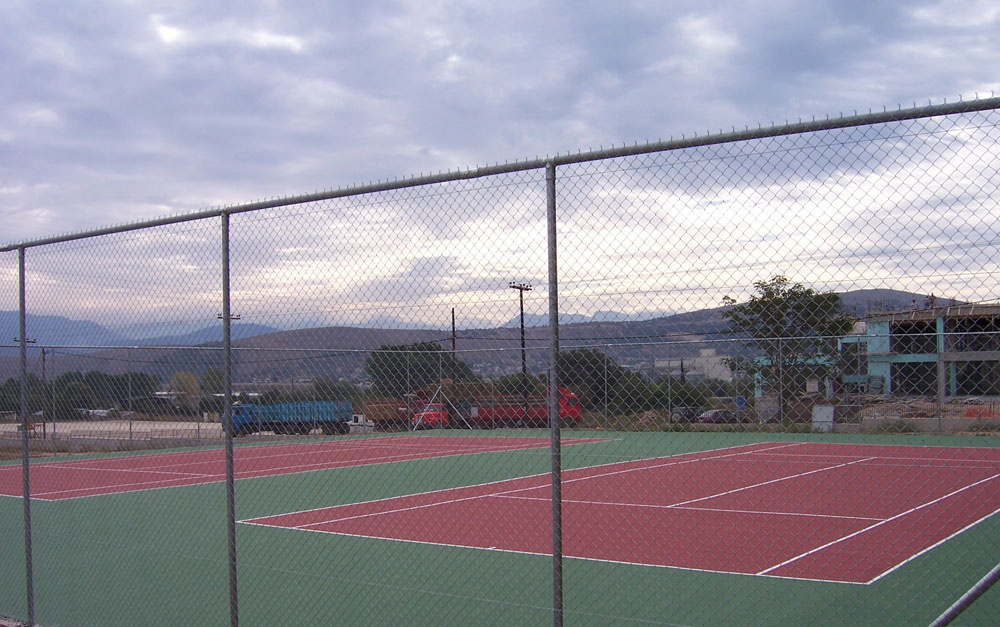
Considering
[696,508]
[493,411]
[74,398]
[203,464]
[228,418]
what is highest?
[228,418]

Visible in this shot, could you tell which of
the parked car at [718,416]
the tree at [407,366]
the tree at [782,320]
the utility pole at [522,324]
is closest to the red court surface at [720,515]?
the parked car at [718,416]

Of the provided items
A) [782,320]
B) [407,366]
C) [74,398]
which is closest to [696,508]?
[407,366]

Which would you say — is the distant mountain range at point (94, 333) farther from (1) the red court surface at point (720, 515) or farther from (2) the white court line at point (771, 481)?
(2) the white court line at point (771, 481)

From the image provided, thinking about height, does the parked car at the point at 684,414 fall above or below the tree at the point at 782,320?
below

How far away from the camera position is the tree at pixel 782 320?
375 cm

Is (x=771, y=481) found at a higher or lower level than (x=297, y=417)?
lower

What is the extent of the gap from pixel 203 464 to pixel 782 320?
61.5 feet

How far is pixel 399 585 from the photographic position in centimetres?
751

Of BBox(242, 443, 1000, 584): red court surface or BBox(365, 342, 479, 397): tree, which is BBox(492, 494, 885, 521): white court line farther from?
BBox(365, 342, 479, 397): tree

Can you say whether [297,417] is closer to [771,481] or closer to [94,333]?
[94,333]

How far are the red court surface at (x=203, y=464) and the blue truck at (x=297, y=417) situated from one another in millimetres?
5218

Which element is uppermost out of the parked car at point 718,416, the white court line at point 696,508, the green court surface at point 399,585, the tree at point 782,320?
the tree at point 782,320

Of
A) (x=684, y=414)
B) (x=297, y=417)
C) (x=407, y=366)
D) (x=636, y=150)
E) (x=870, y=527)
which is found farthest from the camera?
(x=870, y=527)

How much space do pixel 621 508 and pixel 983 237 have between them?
946 centimetres
